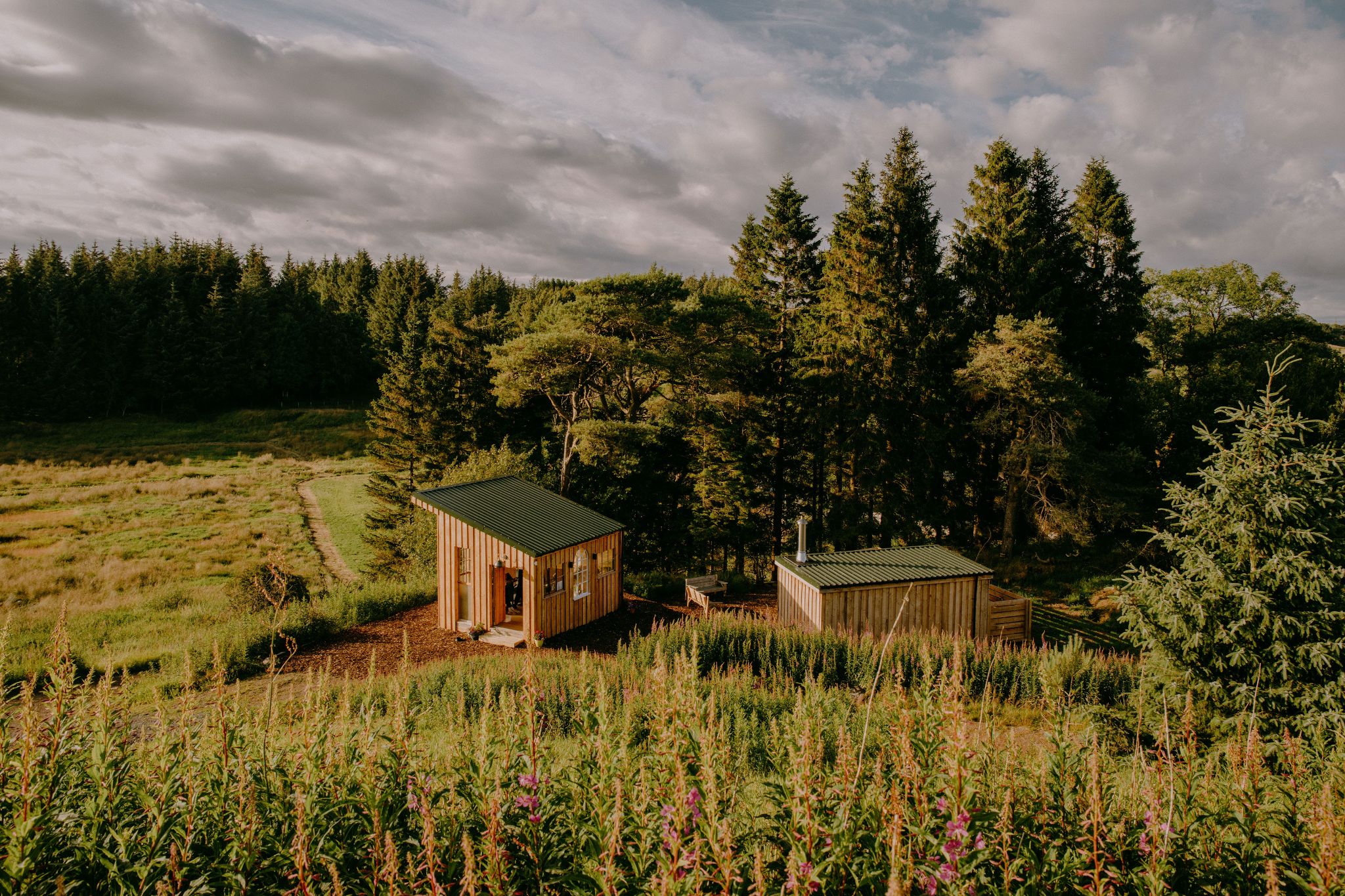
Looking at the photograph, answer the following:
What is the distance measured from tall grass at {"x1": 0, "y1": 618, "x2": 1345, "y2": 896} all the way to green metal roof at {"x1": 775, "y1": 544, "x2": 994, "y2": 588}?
9895 millimetres

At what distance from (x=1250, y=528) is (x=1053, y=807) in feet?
19.4

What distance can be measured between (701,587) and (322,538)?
63.3 ft

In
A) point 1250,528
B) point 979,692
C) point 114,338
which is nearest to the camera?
point 1250,528

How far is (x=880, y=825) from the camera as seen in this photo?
316 cm

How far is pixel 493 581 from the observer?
14.4m

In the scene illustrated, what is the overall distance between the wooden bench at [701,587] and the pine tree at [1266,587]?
36.0 feet

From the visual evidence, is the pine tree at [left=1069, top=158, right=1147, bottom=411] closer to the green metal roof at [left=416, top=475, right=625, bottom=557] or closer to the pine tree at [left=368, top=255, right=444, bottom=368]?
the green metal roof at [left=416, top=475, right=625, bottom=557]

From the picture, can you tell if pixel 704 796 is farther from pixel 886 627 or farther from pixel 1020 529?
pixel 1020 529

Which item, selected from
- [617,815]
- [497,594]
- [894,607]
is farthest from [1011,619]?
[617,815]

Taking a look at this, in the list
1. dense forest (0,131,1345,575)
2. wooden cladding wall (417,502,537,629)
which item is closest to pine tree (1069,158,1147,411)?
dense forest (0,131,1345,575)

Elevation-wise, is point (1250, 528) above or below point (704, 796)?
above

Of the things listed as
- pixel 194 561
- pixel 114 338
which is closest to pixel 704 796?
pixel 194 561

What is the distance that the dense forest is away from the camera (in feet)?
63.9

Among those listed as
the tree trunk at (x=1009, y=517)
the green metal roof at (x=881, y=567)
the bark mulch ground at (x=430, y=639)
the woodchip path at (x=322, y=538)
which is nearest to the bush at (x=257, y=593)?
the bark mulch ground at (x=430, y=639)
